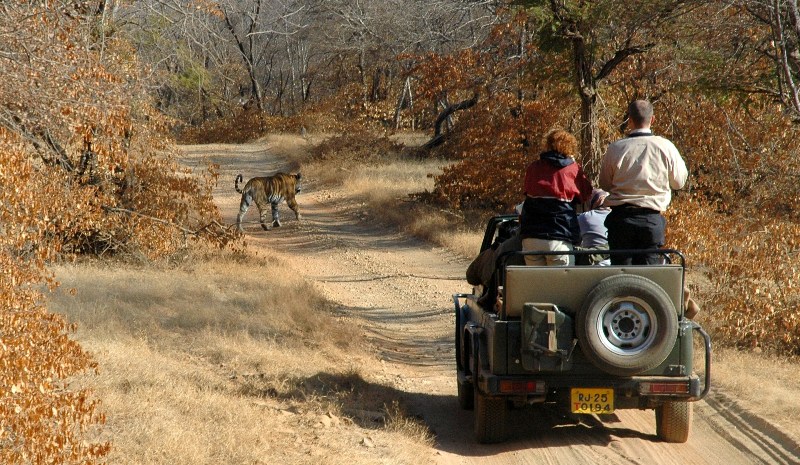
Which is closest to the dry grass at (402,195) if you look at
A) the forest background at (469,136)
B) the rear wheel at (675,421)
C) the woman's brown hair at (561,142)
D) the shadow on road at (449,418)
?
the forest background at (469,136)

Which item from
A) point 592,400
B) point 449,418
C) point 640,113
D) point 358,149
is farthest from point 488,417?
point 358,149

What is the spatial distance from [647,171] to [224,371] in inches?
174

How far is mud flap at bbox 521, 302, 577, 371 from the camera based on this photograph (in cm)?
589

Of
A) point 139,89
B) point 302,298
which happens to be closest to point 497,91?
point 302,298

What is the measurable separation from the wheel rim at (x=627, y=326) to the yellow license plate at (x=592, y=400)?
36cm

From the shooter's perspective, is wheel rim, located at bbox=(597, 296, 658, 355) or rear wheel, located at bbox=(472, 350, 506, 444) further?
rear wheel, located at bbox=(472, 350, 506, 444)

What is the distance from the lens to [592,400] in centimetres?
607

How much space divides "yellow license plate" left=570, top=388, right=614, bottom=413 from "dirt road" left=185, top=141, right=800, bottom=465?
442mm

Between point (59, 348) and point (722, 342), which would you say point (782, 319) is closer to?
point (722, 342)

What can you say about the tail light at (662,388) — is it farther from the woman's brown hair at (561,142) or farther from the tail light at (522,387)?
the woman's brown hair at (561,142)

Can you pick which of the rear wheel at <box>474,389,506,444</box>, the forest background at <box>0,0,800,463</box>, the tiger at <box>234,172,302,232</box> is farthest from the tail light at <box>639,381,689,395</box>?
the tiger at <box>234,172,302,232</box>

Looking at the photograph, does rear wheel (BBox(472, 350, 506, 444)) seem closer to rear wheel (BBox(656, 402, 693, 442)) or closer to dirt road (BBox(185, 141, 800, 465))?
dirt road (BBox(185, 141, 800, 465))

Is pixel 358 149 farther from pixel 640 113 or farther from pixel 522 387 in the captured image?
pixel 522 387

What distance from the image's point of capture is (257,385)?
7.93m
